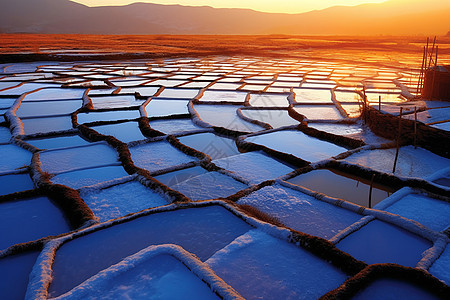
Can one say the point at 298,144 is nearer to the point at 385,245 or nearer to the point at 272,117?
the point at 272,117

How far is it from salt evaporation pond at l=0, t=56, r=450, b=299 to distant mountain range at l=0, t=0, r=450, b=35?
7039cm

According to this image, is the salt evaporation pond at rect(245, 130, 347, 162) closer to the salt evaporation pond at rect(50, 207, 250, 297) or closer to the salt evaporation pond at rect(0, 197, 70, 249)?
the salt evaporation pond at rect(50, 207, 250, 297)

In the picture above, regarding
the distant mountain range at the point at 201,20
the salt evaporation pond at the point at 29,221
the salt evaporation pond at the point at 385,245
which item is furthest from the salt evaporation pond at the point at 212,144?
the distant mountain range at the point at 201,20

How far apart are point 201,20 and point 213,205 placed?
10290cm

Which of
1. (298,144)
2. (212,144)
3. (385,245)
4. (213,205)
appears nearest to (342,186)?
(385,245)

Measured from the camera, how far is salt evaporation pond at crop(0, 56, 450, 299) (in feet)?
5.92

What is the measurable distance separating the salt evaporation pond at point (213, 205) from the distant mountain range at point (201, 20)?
70.4 m

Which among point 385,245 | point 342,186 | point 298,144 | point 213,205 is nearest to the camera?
point 385,245

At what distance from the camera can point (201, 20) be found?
9762 centimetres

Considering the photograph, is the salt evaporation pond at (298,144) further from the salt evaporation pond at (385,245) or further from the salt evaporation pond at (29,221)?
the salt evaporation pond at (29,221)

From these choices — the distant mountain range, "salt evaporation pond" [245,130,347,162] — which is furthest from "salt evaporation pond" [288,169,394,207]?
the distant mountain range

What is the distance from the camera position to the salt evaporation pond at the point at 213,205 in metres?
1.81

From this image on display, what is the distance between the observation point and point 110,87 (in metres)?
8.23

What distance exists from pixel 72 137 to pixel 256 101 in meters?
3.61
